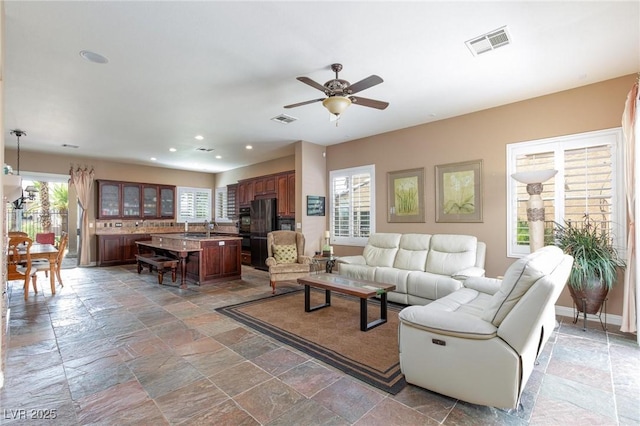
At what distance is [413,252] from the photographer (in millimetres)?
4738

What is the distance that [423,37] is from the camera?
2.68m

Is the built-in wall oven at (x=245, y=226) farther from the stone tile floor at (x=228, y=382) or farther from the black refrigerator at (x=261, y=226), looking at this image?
the stone tile floor at (x=228, y=382)

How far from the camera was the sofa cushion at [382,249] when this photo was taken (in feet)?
16.2

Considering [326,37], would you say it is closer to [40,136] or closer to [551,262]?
[551,262]

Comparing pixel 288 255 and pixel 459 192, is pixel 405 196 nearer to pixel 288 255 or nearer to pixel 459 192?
pixel 459 192

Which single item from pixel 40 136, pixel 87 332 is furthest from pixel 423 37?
pixel 40 136

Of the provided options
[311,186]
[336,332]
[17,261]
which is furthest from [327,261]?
[17,261]

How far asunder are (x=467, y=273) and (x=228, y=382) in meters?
3.15

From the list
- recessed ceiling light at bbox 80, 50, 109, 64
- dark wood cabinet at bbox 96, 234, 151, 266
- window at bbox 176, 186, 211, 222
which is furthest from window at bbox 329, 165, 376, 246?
dark wood cabinet at bbox 96, 234, 151, 266

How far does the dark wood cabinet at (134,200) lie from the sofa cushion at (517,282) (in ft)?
30.6

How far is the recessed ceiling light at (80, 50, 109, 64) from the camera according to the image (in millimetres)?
2876

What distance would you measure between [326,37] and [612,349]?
418 centimetres

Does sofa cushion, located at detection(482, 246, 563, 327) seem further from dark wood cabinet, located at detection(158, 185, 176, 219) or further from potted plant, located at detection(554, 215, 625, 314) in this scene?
dark wood cabinet, located at detection(158, 185, 176, 219)

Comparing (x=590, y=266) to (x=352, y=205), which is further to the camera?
(x=352, y=205)
